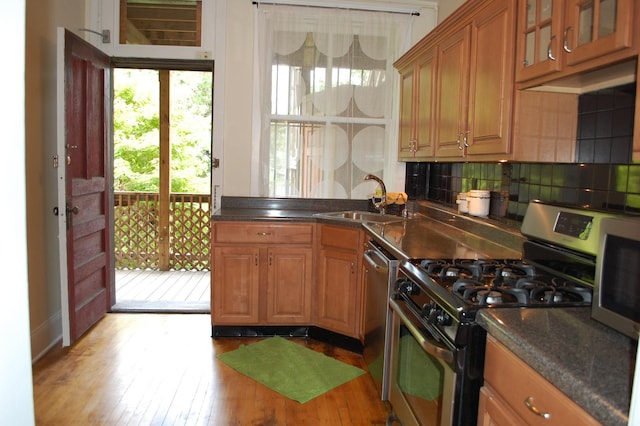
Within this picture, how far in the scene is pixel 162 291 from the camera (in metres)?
4.60

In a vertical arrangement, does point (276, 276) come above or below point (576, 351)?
below

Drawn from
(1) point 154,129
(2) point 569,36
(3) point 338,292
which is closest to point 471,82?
(2) point 569,36

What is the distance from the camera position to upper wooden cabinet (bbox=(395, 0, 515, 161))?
2064mm

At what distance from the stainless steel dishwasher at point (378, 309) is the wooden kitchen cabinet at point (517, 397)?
1.01 meters

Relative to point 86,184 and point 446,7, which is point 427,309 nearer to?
point 86,184

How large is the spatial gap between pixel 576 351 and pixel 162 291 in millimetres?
4096

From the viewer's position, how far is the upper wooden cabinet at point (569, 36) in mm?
1346

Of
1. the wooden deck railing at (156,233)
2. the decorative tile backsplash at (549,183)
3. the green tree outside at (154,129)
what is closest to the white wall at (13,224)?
the decorative tile backsplash at (549,183)

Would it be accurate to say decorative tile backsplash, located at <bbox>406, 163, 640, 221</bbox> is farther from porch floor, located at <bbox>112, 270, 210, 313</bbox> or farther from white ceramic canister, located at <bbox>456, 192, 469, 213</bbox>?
porch floor, located at <bbox>112, 270, 210, 313</bbox>

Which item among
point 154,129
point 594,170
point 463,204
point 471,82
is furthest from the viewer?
point 154,129

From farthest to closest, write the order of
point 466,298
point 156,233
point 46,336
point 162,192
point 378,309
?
point 156,233 → point 162,192 → point 46,336 → point 378,309 → point 466,298

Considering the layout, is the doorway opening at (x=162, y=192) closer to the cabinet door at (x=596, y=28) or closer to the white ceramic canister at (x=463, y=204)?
the white ceramic canister at (x=463, y=204)

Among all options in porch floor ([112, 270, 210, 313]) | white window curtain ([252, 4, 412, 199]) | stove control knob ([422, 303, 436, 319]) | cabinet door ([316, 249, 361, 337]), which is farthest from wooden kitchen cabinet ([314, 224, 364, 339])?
stove control knob ([422, 303, 436, 319])

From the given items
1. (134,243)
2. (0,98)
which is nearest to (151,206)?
(134,243)
